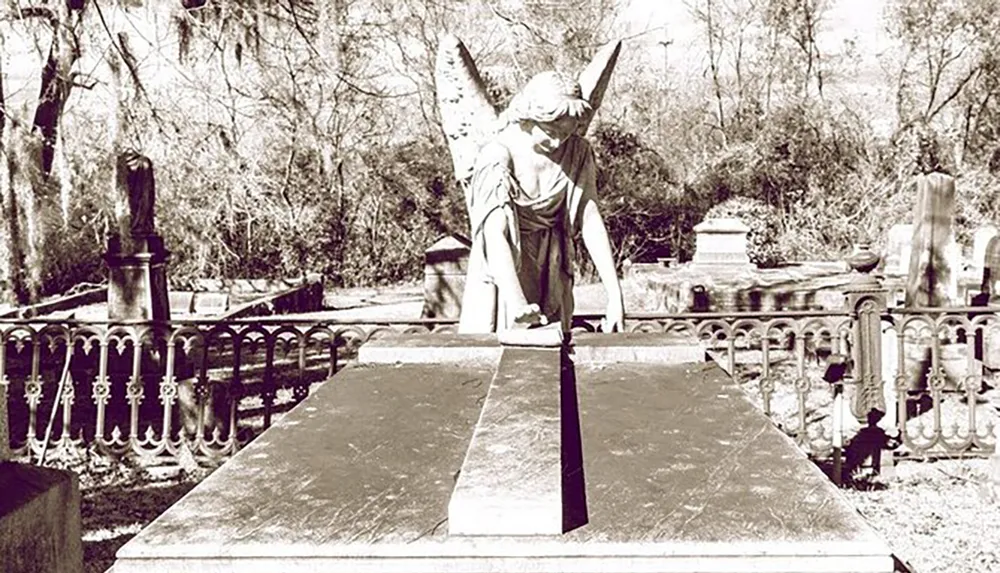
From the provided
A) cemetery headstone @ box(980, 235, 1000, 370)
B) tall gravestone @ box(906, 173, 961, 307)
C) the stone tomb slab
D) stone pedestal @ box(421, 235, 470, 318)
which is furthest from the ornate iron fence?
stone pedestal @ box(421, 235, 470, 318)

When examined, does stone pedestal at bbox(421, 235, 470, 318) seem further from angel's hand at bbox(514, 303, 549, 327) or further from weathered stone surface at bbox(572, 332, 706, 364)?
weathered stone surface at bbox(572, 332, 706, 364)

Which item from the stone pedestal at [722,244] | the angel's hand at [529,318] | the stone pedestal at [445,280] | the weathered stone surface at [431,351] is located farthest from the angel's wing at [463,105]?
the stone pedestal at [722,244]

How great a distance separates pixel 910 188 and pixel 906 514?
57.3ft

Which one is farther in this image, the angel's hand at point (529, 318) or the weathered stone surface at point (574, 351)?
the angel's hand at point (529, 318)

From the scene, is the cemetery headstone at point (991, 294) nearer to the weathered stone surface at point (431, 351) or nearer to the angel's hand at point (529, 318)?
the angel's hand at point (529, 318)

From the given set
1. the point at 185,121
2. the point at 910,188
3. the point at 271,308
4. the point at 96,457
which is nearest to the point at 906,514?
the point at 96,457

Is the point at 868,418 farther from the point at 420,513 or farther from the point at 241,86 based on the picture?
the point at 241,86

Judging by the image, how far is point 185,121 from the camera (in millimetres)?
9812

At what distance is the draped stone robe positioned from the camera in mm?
4395

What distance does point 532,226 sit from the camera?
15.2ft

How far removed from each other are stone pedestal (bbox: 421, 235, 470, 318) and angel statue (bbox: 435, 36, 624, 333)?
24.3 ft

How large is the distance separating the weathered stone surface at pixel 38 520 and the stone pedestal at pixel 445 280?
9.98 meters

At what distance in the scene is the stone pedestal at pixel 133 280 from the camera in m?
8.49

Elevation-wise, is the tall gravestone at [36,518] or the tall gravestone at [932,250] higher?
the tall gravestone at [932,250]
